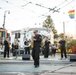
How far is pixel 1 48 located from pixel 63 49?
60.2 feet

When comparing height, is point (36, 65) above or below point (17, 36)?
below

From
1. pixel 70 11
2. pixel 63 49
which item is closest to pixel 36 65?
pixel 63 49

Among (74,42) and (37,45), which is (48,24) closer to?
(74,42)

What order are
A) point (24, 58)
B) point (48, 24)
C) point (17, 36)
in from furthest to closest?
point (48, 24)
point (17, 36)
point (24, 58)

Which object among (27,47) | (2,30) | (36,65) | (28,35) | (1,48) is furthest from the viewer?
(28,35)

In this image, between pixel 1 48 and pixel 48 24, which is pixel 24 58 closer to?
pixel 1 48

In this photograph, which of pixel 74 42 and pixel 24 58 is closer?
pixel 24 58

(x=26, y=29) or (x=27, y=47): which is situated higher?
(x=26, y=29)

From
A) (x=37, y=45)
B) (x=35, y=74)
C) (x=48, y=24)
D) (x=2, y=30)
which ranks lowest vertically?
(x=35, y=74)

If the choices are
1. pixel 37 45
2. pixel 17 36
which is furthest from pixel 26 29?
pixel 37 45

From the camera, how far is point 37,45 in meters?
12.5

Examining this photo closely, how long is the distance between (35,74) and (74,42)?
38328 millimetres

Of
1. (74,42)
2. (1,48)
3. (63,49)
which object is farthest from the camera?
(74,42)

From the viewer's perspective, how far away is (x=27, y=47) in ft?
84.2
